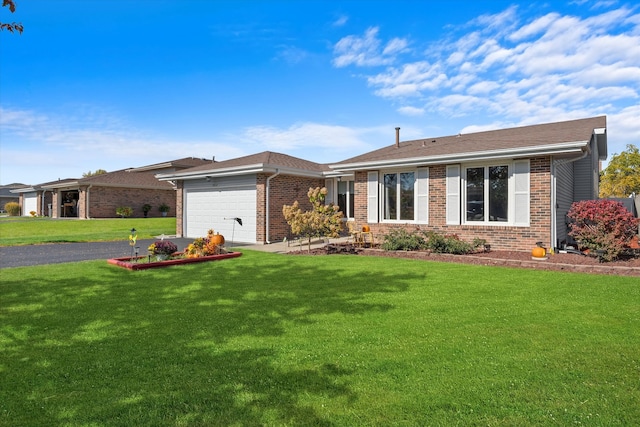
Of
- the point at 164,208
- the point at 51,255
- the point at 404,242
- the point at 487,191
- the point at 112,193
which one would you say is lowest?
the point at 51,255

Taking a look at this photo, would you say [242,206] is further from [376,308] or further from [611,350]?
[611,350]

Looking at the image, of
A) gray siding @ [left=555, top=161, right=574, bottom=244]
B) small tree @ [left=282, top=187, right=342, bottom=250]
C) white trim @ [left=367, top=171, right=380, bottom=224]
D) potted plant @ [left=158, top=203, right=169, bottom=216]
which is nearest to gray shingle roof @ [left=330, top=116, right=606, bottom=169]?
white trim @ [left=367, top=171, right=380, bottom=224]

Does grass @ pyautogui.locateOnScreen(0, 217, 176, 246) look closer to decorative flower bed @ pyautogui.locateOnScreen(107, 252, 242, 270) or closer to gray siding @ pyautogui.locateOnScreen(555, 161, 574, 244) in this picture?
decorative flower bed @ pyautogui.locateOnScreen(107, 252, 242, 270)

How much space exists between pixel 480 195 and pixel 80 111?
69.4 ft

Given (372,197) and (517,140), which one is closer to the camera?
(517,140)

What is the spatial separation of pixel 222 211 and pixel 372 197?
707 cm

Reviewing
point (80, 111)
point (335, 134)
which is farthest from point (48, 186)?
point (335, 134)

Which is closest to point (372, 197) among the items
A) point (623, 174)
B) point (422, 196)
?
point (422, 196)

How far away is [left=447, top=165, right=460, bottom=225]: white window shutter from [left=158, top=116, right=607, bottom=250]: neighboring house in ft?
0.10

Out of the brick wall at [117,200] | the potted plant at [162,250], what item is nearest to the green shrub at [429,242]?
the potted plant at [162,250]

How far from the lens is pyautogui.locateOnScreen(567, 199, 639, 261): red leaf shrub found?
29.0 ft

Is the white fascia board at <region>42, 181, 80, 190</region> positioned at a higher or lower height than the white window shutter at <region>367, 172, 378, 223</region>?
higher

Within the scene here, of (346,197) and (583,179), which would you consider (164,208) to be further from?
(583,179)

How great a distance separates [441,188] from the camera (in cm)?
1191
